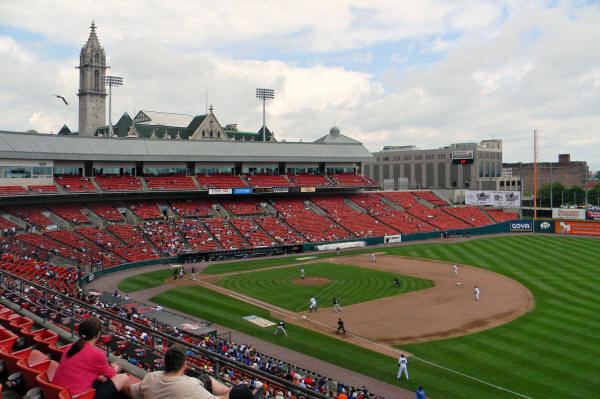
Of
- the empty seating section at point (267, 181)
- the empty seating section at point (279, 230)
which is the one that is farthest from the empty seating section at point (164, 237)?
the empty seating section at point (267, 181)

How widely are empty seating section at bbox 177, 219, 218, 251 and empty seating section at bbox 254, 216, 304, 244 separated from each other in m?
8.31

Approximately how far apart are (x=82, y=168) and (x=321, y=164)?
127 feet

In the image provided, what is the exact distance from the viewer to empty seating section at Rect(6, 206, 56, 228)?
168ft

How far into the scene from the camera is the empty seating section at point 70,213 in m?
54.4

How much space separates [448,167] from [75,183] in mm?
83509

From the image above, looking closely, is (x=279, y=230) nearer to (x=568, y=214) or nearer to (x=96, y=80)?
(x=568, y=214)

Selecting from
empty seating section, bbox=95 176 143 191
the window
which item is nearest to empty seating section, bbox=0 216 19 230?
empty seating section, bbox=95 176 143 191

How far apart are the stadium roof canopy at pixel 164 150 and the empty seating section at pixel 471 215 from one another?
18.4 metres

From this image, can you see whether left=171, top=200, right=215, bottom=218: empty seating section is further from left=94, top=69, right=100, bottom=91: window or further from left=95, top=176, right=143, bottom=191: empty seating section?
left=94, top=69, right=100, bottom=91: window

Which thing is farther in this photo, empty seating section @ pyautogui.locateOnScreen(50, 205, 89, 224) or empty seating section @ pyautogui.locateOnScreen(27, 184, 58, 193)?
empty seating section @ pyautogui.locateOnScreen(50, 205, 89, 224)

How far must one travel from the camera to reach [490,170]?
11575 centimetres

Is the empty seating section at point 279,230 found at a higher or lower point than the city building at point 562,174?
lower

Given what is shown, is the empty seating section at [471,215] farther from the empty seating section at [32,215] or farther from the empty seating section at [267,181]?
the empty seating section at [32,215]

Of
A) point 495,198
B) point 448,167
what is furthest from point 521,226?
point 448,167
